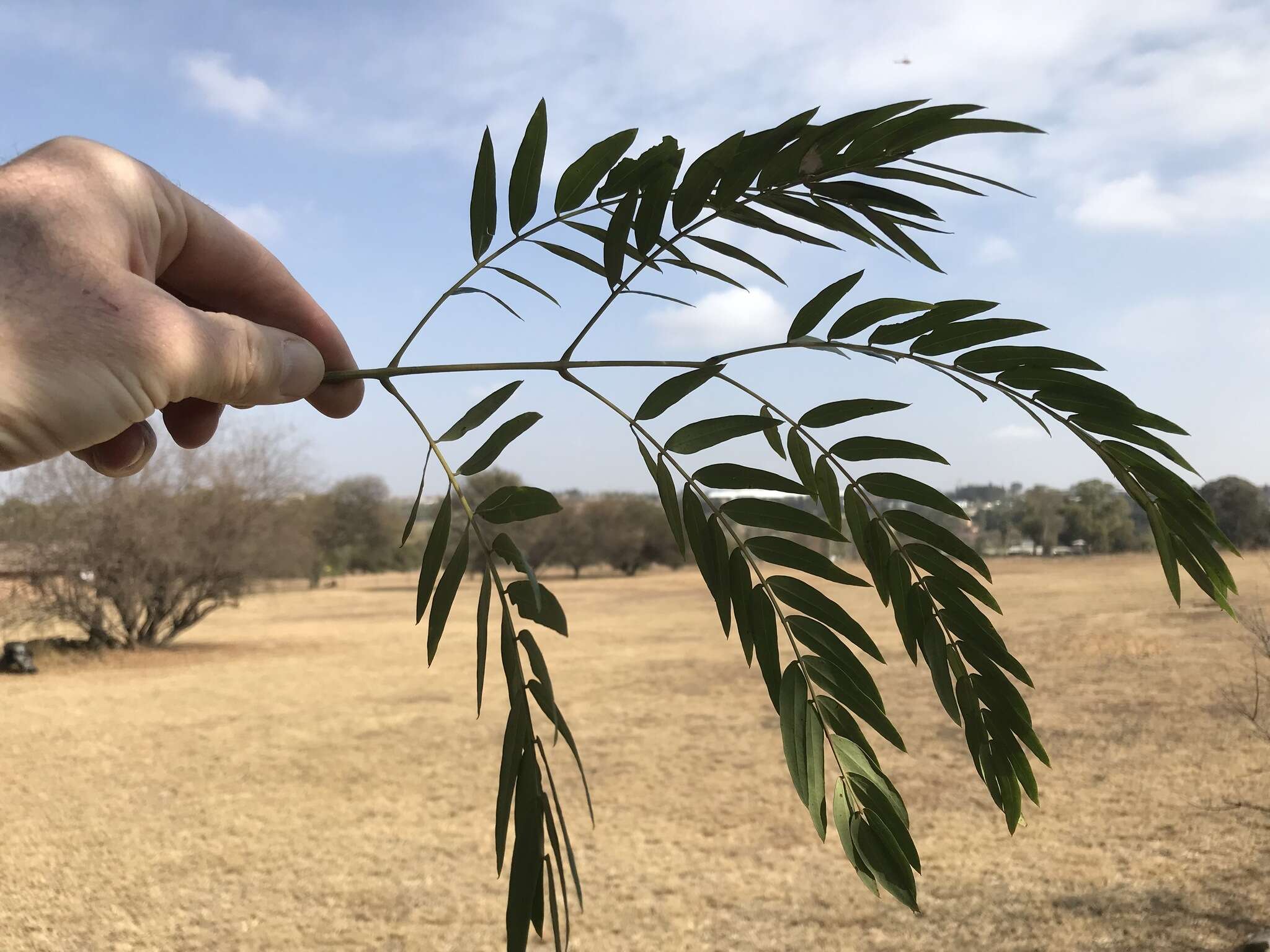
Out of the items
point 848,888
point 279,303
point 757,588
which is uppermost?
point 279,303

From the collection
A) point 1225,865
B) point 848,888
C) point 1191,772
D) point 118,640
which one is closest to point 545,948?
point 848,888

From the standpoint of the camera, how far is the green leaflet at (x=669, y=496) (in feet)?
1.93

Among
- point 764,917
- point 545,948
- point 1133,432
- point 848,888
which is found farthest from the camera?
point 848,888

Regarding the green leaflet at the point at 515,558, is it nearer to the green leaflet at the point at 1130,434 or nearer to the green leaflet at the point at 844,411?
the green leaflet at the point at 844,411

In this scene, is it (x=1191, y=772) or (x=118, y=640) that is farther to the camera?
(x=118, y=640)

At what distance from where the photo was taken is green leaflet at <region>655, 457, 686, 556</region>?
23.1 inches

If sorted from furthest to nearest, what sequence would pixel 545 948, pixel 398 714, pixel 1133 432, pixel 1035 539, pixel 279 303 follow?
pixel 1035 539
pixel 398 714
pixel 545 948
pixel 279 303
pixel 1133 432

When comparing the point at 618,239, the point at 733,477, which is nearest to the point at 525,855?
the point at 733,477

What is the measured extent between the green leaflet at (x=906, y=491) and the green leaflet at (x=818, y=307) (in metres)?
0.11

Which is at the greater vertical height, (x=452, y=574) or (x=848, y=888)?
(x=452, y=574)

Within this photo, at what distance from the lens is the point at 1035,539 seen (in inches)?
1009

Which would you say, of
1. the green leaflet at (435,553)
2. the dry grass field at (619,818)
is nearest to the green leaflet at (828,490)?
the green leaflet at (435,553)

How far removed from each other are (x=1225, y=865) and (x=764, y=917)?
228cm

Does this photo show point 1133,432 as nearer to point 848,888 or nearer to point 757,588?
point 757,588
